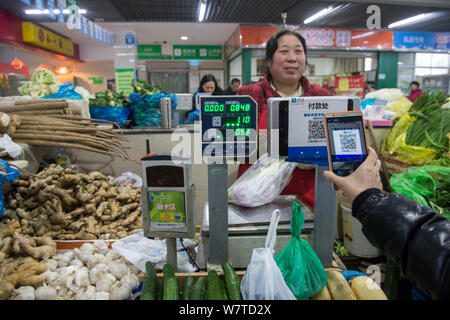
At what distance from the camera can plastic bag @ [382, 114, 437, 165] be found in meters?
2.48

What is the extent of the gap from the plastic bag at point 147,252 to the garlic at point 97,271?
9 cm

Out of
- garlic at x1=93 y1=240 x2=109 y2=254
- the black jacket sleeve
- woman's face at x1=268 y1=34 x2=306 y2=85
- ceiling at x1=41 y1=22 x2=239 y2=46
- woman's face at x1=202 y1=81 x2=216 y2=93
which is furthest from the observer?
ceiling at x1=41 y1=22 x2=239 y2=46

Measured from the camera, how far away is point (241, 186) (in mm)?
1381

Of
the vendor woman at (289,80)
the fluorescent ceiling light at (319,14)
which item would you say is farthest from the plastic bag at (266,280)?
the fluorescent ceiling light at (319,14)

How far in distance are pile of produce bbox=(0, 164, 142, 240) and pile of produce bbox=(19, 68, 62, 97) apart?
1.39 meters

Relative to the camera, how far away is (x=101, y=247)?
142cm

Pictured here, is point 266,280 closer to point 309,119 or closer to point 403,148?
point 309,119

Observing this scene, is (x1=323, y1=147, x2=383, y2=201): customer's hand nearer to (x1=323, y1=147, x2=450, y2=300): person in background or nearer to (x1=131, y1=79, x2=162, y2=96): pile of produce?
(x1=323, y1=147, x2=450, y2=300): person in background

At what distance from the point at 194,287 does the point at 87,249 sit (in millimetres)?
669

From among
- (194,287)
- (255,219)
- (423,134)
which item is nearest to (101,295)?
(194,287)

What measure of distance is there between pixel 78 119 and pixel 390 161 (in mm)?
2678

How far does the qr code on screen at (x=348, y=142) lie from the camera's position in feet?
2.74

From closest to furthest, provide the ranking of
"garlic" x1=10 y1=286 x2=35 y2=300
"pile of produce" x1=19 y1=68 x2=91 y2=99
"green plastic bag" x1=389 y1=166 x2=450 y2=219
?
"garlic" x1=10 y1=286 x2=35 y2=300 → "green plastic bag" x1=389 y1=166 x2=450 y2=219 → "pile of produce" x1=19 y1=68 x2=91 y2=99

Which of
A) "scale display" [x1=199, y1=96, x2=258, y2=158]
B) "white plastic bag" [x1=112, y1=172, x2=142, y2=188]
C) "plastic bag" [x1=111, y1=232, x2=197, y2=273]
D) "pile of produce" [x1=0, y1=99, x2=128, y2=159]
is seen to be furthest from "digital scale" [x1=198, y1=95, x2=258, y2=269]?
"white plastic bag" [x1=112, y1=172, x2=142, y2=188]
